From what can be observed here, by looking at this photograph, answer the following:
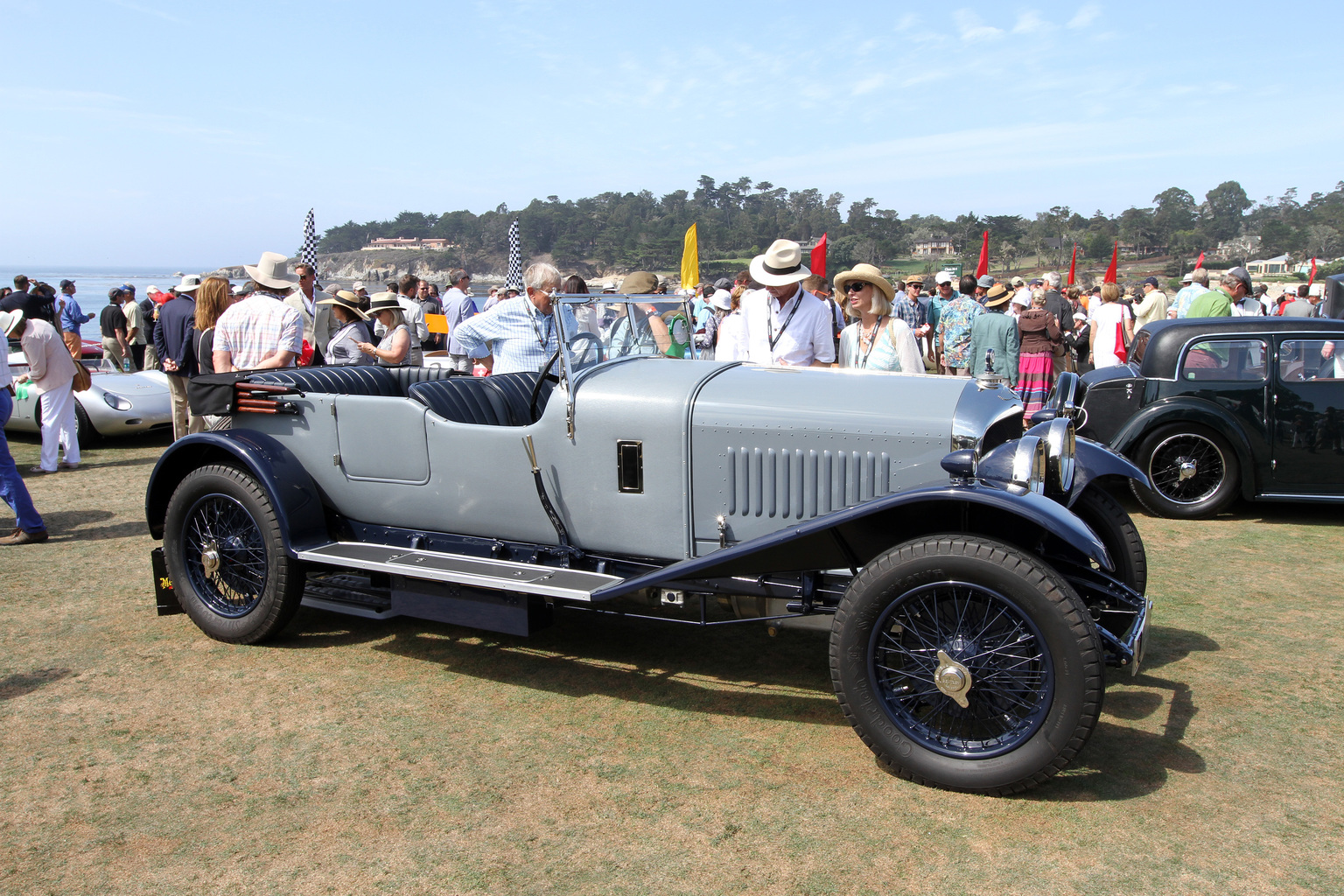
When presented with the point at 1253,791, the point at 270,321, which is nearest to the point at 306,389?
the point at 270,321

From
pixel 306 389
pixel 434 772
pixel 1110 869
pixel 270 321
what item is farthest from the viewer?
pixel 270 321

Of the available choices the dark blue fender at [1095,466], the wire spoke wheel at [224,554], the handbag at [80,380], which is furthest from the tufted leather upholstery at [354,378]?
the handbag at [80,380]

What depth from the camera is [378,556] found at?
401cm

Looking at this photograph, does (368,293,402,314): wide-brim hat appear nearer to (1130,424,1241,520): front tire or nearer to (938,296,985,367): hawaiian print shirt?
(938,296,985,367): hawaiian print shirt

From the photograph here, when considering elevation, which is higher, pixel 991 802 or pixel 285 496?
pixel 285 496

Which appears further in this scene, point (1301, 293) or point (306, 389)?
point (1301, 293)

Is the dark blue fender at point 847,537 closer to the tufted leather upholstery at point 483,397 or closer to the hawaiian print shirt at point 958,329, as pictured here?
the tufted leather upholstery at point 483,397

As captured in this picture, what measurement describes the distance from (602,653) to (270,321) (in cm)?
322

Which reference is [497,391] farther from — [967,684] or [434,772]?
[967,684]

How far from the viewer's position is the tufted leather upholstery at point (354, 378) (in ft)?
15.2

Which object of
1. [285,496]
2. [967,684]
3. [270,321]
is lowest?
[967,684]

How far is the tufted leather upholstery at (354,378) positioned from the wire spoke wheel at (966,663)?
2832 mm

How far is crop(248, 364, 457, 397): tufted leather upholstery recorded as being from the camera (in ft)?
15.2

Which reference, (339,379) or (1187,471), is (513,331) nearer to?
(339,379)
